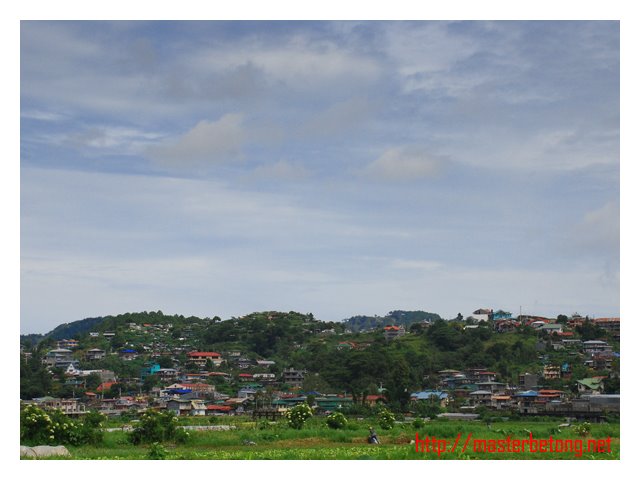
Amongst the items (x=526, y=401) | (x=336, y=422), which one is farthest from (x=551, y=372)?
(x=336, y=422)

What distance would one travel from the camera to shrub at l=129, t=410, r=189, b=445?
49.9 feet

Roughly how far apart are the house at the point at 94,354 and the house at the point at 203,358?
593 centimetres

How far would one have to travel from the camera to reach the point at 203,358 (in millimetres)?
50281

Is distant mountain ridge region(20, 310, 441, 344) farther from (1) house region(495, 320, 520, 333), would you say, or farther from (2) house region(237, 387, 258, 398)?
(2) house region(237, 387, 258, 398)

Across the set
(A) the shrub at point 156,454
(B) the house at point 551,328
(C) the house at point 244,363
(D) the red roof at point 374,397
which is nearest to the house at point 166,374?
(C) the house at point 244,363

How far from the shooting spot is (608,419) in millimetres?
24344

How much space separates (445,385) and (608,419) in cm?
1391

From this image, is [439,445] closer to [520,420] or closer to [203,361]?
[520,420]

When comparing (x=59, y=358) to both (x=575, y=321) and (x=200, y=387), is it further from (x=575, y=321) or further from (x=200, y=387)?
(x=575, y=321)

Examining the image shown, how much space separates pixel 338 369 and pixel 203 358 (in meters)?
14.4

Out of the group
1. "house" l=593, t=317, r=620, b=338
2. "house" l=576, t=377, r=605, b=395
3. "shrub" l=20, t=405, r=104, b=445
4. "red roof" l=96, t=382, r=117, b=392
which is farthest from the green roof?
"shrub" l=20, t=405, r=104, b=445

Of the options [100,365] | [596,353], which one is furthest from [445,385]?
[100,365]

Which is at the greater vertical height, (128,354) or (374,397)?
(128,354)

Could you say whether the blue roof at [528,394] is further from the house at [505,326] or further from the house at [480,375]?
the house at [505,326]
